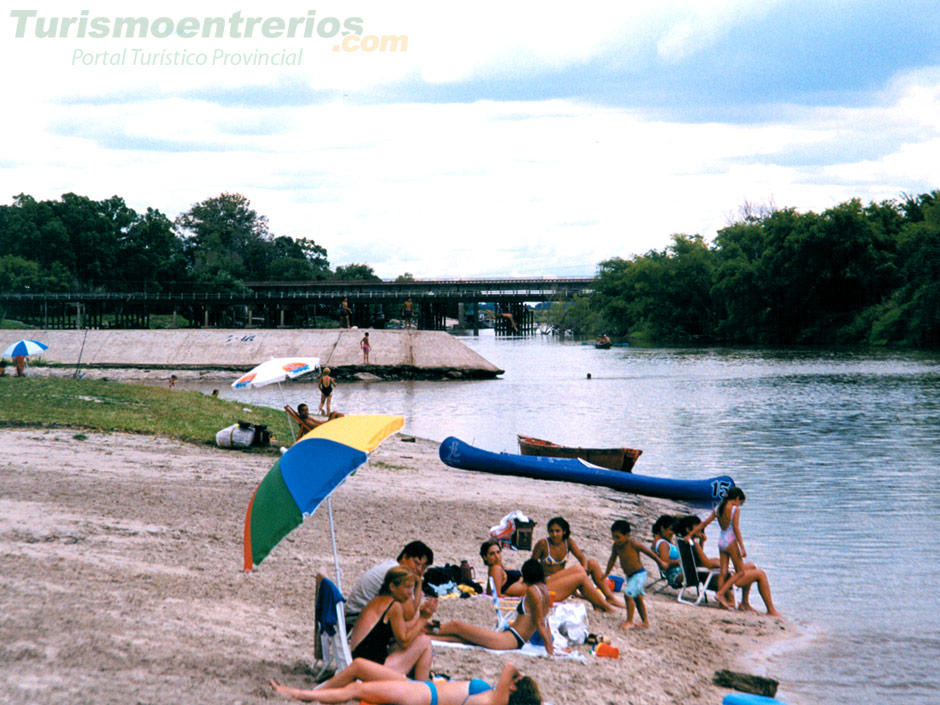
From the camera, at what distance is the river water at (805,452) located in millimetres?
11297

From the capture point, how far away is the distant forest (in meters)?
90.8

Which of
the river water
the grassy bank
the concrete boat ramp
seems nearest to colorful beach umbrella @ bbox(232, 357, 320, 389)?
the grassy bank

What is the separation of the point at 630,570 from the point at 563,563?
Answer: 2.52ft

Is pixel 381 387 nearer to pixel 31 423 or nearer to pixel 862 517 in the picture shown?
pixel 31 423

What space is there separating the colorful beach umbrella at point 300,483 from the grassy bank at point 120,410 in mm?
13318

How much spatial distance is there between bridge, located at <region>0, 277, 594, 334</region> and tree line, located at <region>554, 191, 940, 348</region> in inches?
1187

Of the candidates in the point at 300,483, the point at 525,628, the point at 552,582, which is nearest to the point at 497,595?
the point at 552,582

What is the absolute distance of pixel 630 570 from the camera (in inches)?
432

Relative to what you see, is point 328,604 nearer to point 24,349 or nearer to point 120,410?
point 120,410

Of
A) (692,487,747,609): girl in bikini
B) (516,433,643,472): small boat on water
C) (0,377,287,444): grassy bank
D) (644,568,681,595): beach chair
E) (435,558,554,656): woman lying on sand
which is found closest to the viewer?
(435,558,554,656): woman lying on sand

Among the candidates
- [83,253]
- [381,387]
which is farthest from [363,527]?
[83,253]

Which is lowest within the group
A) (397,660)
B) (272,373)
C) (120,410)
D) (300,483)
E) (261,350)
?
(397,660)

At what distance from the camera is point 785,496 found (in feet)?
68.3

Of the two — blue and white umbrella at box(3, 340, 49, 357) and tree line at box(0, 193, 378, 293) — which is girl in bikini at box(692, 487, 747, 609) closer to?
blue and white umbrella at box(3, 340, 49, 357)
